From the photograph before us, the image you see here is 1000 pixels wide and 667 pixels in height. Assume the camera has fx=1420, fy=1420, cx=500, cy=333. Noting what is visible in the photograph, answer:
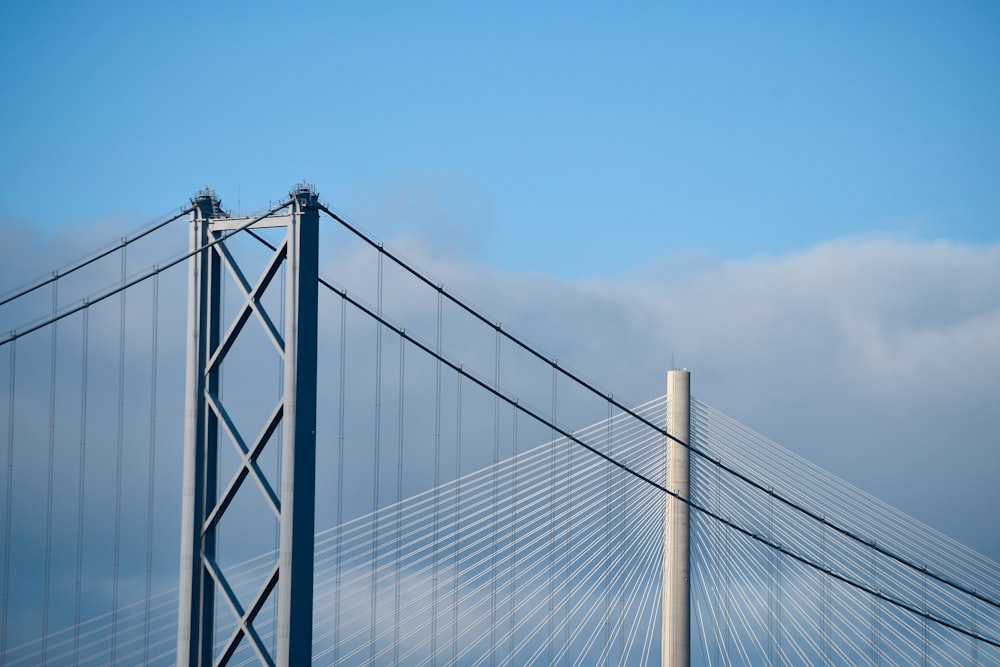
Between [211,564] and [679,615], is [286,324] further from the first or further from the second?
[679,615]

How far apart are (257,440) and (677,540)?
15851 mm

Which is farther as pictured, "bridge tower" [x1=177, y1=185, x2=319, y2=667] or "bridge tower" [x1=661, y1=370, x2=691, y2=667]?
"bridge tower" [x1=661, y1=370, x2=691, y2=667]

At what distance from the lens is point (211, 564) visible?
70.9ft

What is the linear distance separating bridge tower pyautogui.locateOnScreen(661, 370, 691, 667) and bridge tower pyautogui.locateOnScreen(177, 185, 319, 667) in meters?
14.7

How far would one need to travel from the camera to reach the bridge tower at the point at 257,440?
2070 cm

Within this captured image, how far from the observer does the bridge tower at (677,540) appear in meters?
34.1

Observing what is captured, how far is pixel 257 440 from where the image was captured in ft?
67.9

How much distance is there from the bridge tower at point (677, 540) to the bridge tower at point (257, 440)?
14.7 meters

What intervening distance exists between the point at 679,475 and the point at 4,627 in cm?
1611

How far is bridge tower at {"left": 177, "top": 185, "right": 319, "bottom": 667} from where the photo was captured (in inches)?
815

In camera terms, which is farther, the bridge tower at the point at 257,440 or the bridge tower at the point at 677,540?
the bridge tower at the point at 677,540

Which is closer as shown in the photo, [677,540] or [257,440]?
[257,440]

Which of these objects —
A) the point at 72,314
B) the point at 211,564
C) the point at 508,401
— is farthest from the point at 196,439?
the point at 508,401

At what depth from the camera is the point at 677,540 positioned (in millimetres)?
34062
